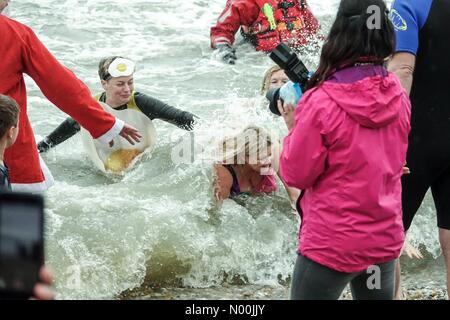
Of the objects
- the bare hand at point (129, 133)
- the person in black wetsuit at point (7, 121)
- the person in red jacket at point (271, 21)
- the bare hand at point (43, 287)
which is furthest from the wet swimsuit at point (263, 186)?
the person in red jacket at point (271, 21)

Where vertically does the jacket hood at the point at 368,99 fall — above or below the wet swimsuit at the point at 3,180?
above

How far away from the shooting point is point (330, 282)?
3113 mm

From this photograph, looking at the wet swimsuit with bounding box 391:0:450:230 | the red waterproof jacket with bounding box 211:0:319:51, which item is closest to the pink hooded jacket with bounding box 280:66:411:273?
the wet swimsuit with bounding box 391:0:450:230

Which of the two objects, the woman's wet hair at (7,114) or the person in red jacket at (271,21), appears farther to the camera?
the person in red jacket at (271,21)

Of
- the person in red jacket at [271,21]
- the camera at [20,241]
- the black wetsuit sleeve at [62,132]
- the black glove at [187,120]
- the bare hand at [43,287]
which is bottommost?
the bare hand at [43,287]

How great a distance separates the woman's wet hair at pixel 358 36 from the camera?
300 centimetres

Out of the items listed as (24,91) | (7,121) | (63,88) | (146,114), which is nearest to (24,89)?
(24,91)

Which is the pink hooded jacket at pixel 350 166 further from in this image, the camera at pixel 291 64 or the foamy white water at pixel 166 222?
the foamy white water at pixel 166 222

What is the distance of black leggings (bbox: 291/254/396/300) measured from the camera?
3104 mm

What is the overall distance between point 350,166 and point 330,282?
45 centimetres

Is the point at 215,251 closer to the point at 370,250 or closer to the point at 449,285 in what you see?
the point at 449,285

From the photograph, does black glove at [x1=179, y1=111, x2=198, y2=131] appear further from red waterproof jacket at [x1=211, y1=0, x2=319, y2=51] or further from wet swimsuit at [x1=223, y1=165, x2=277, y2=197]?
red waterproof jacket at [x1=211, y1=0, x2=319, y2=51]

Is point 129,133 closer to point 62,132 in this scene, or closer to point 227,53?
point 62,132

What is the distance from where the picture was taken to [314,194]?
3.09 metres
